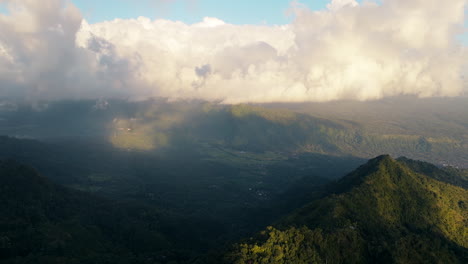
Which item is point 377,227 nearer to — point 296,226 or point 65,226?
point 296,226

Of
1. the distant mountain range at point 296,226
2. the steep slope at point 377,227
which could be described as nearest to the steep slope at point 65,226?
the distant mountain range at point 296,226

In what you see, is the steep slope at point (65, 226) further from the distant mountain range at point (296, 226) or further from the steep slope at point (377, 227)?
the steep slope at point (377, 227)

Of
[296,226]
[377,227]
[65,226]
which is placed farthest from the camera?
[65,226]

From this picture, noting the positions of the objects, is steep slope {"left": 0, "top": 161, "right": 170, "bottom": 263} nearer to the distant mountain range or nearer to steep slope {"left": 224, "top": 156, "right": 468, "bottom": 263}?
the distant mountain range

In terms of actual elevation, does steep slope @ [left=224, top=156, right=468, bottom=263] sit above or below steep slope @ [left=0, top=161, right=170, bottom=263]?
above

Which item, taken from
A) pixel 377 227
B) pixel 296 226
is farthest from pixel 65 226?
pixel 377 227

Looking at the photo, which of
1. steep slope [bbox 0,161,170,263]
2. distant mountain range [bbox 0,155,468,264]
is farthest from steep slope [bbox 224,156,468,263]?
steep slope [bbox 0,161,170,263]
